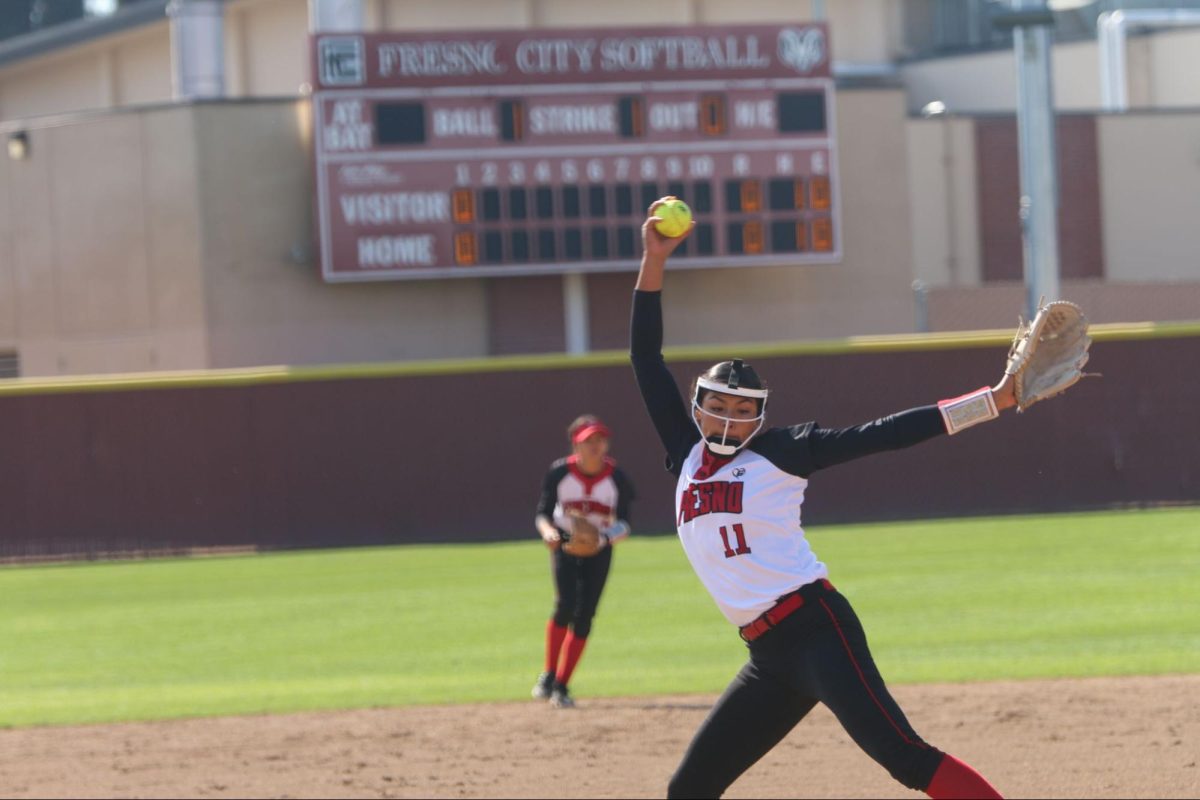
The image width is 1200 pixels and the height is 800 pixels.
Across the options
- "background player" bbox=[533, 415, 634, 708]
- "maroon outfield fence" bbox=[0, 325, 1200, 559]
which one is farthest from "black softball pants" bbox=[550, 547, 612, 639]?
"maroon outfield fence" bbox=[0, 325, 1200, 559]

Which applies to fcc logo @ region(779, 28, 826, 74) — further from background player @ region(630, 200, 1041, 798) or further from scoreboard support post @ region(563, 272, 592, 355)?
background player @ region(630, 200, 1041, 798)

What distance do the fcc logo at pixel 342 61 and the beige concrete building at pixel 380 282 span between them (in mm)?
2205

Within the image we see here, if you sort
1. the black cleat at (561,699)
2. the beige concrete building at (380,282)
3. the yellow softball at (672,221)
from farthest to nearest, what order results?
the beige concrete building at (380,282) < the black cleat at (561,699) < the yellow softball at (672,221)

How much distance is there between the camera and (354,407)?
20250 millimetres

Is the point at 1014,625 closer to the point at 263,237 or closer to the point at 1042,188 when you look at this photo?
the point at 1042,188

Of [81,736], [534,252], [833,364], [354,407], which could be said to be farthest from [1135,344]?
[81,736]

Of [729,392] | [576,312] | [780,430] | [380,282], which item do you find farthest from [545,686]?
[576,312]

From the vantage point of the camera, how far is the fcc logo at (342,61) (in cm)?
2192

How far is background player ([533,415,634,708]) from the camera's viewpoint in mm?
9844

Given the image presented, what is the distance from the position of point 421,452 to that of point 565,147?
188 inches

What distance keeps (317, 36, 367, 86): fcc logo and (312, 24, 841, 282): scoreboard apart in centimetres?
2

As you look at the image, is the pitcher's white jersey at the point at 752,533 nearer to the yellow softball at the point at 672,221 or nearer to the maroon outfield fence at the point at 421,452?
the yellow softball at the point at 672,221

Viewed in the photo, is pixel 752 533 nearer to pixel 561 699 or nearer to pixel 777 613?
pixel 777 613

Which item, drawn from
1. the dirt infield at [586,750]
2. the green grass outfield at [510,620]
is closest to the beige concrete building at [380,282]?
the green grass outfield at [510,620]
